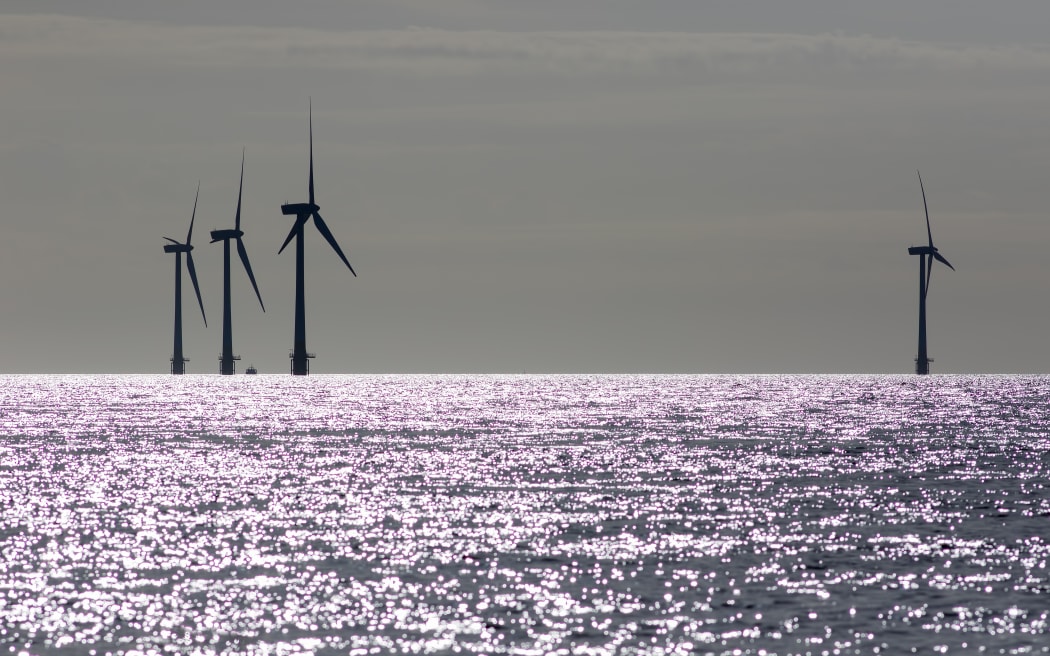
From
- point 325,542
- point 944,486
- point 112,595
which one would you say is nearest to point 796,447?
point 944,486

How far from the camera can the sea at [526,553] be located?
125 feet

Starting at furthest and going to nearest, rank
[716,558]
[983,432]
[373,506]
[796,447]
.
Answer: [983,432] < [796,447] < [373,506] < [716,558]

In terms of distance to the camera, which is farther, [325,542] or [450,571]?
[325,542]

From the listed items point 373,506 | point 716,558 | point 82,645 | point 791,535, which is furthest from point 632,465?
point 82,645

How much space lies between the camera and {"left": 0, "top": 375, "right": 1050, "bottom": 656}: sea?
1496 inches

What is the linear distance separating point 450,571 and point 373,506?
22.9 m

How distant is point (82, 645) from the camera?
36.5 m

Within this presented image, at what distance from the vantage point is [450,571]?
48938mm

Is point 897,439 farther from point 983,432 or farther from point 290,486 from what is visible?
point 290,486

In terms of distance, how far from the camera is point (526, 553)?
5319cm

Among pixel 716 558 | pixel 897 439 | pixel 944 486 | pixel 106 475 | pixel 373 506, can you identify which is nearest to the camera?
pixel 716 558

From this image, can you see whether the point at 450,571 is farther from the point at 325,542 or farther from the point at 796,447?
the point at 796,447

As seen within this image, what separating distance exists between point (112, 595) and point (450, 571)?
11.3 m

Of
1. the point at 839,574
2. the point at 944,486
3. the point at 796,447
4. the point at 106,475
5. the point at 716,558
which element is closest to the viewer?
the point at 839,574
